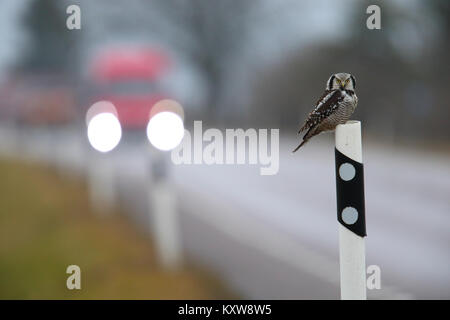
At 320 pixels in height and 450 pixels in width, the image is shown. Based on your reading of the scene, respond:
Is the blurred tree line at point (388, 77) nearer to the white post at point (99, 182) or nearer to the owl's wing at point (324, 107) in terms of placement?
the white post at point (99, 182)

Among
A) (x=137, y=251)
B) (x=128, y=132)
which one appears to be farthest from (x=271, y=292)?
(x=128, y=132)

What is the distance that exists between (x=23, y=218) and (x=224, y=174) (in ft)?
27.9

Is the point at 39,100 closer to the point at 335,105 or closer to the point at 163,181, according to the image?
the point at 163,181

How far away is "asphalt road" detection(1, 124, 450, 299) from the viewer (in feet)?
16.6

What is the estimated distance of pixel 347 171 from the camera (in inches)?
76.9

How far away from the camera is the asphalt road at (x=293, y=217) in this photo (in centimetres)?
507

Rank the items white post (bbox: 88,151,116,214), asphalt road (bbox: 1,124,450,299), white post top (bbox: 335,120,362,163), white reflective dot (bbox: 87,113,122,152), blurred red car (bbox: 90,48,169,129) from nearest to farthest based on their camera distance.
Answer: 1. white post top (bbox: 335,120,362,163)
2. white reflective dot (bbox: 87,113,122,152)
3. asphalt road (bbox: 1,124,450,299)
4. white post (bbox: 88,151,116,214)
5. blurred red car (bbox: 90,48,169,129)

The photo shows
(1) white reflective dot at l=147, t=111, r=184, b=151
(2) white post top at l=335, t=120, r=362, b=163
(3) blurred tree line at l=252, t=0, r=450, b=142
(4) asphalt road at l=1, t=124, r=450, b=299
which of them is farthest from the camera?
(3) blurred tree line at l=252, t=0, r=450, b=142

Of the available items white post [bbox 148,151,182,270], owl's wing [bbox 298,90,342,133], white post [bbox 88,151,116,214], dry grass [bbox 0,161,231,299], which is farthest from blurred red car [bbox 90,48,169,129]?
owl's wing [bbox 298,90,342,133]

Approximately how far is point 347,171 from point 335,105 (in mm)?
215

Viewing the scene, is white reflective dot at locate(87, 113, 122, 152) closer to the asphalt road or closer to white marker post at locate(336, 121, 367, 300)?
the asphalt road

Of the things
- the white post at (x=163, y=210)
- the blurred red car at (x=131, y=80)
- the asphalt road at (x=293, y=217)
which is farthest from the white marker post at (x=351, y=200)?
the blurred red car at (x=131, y=80)

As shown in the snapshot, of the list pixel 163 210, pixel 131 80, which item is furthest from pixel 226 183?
pixel 163 210

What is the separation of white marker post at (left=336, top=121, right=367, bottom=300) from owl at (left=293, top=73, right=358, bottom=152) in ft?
0.12
